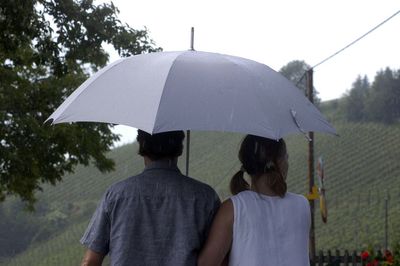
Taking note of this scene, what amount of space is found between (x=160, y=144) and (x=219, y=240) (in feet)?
1.45

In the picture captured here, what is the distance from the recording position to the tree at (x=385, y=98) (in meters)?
56.3

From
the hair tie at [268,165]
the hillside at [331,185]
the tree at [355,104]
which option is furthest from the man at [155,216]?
the tree at [355,104]

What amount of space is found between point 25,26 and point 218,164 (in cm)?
4835

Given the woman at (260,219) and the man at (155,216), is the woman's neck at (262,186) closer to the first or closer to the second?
the woman at (260,219)

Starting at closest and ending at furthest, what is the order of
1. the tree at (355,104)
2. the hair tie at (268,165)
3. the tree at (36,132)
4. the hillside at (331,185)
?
the hair tie at (268,165)
the tree at (36,132)
the hillside at (331,185)
the tree at (355,104)

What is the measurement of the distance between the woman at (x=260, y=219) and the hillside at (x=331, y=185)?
32.8 meters

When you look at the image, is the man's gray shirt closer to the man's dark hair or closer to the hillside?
the man's dark hair

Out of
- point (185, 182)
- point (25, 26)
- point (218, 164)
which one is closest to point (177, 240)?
point (185, 182)

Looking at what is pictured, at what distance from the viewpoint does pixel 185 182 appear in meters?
3.32

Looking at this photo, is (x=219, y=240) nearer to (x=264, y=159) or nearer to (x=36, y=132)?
(x=264, y=159)

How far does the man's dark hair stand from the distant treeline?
53.2m

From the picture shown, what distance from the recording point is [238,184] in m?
3.40

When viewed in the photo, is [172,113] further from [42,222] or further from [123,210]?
[42,222]

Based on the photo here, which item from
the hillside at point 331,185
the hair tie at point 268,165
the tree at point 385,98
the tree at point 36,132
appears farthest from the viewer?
the tree at point 385,98
